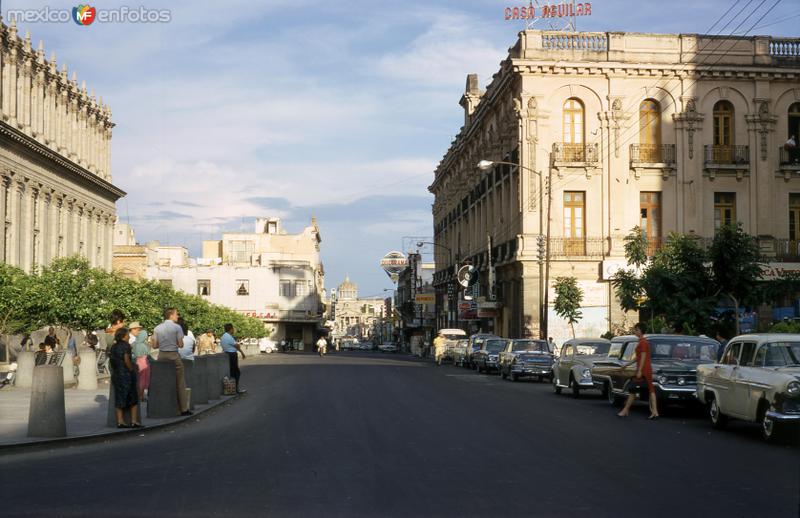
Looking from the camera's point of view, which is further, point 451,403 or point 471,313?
point 471,313

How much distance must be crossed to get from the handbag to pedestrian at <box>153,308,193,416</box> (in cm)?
686

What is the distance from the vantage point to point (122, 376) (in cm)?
1606

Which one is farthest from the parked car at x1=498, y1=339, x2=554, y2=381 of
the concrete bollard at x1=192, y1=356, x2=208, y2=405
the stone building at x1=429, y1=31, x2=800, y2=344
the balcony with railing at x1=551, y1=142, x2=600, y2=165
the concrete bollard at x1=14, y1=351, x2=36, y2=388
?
the concrete bollard at x1=14, y1=351, x2=36, y2=388

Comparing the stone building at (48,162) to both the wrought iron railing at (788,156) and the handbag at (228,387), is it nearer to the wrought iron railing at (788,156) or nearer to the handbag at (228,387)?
the handbag at (228,387)

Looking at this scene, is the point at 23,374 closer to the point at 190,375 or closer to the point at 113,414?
the point at 190,375

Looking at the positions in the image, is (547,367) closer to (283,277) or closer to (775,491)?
(775,491)

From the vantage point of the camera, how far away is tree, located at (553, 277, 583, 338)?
4712 centimetres

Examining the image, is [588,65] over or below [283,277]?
over

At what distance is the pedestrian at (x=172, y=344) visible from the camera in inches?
719

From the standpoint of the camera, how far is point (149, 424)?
17.2 meters

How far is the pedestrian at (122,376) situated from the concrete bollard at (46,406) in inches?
55.5

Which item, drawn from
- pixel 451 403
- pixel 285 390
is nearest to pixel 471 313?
pixel 285 390

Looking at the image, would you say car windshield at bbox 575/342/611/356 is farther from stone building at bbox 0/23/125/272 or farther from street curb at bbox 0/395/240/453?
stone building at bbox 0/23/125/272

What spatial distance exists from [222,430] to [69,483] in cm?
620
